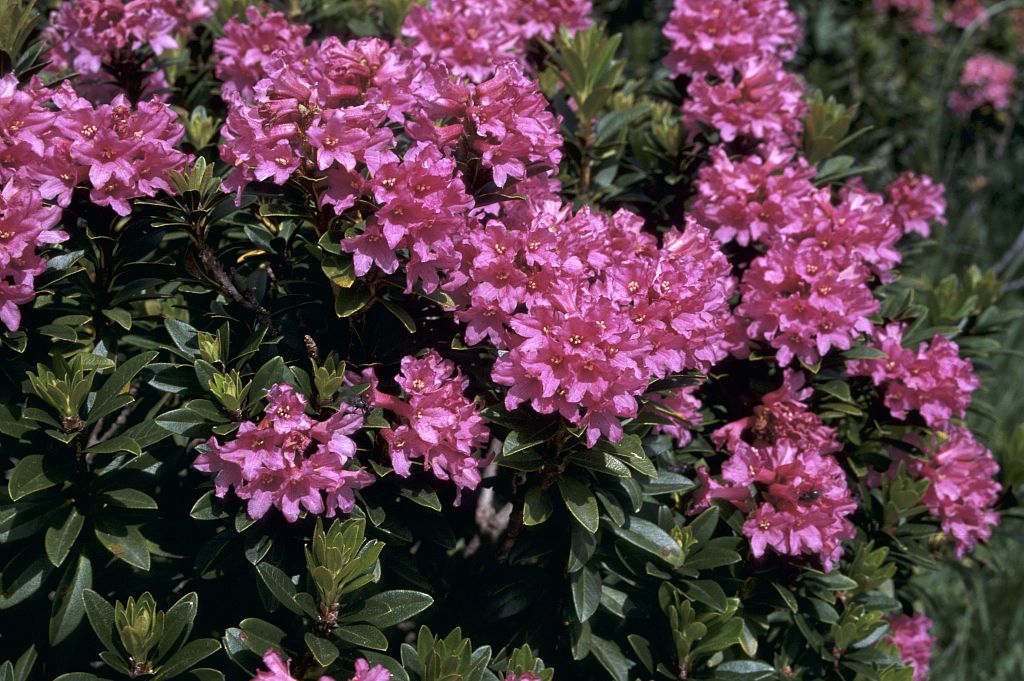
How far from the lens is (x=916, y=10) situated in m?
6.35

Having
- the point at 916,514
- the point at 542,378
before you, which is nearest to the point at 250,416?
the point at 542,378

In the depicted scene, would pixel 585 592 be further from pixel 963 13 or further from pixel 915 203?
pixel 963 13

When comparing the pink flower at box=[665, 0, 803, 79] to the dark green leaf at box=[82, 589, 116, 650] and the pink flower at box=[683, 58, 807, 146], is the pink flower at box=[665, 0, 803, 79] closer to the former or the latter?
the pink flower at box=[683, 58, 807, 146]

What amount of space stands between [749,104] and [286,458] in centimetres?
168

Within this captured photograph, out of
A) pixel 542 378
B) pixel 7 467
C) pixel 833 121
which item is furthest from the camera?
pixel 833 121

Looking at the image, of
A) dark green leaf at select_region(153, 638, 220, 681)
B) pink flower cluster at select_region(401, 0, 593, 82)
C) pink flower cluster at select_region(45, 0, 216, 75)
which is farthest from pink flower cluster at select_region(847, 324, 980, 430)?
pink flower cluster at select_region(45, 0, 216, 75)

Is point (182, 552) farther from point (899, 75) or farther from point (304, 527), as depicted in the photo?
point (899, 75)

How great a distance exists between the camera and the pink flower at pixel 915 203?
314cm

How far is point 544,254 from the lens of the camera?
1.90 m

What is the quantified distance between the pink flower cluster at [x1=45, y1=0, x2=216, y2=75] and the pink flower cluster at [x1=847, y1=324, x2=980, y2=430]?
2100 mm

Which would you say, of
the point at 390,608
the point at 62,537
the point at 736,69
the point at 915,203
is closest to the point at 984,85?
the point at 915,203

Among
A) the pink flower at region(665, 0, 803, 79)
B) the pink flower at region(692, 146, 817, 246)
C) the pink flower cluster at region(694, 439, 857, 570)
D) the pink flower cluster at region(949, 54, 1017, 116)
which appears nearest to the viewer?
the pink flower cluster at region(694, 439, 857, 570)

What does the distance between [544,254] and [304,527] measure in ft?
2.50

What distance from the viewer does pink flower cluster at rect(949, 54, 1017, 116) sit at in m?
6.54
